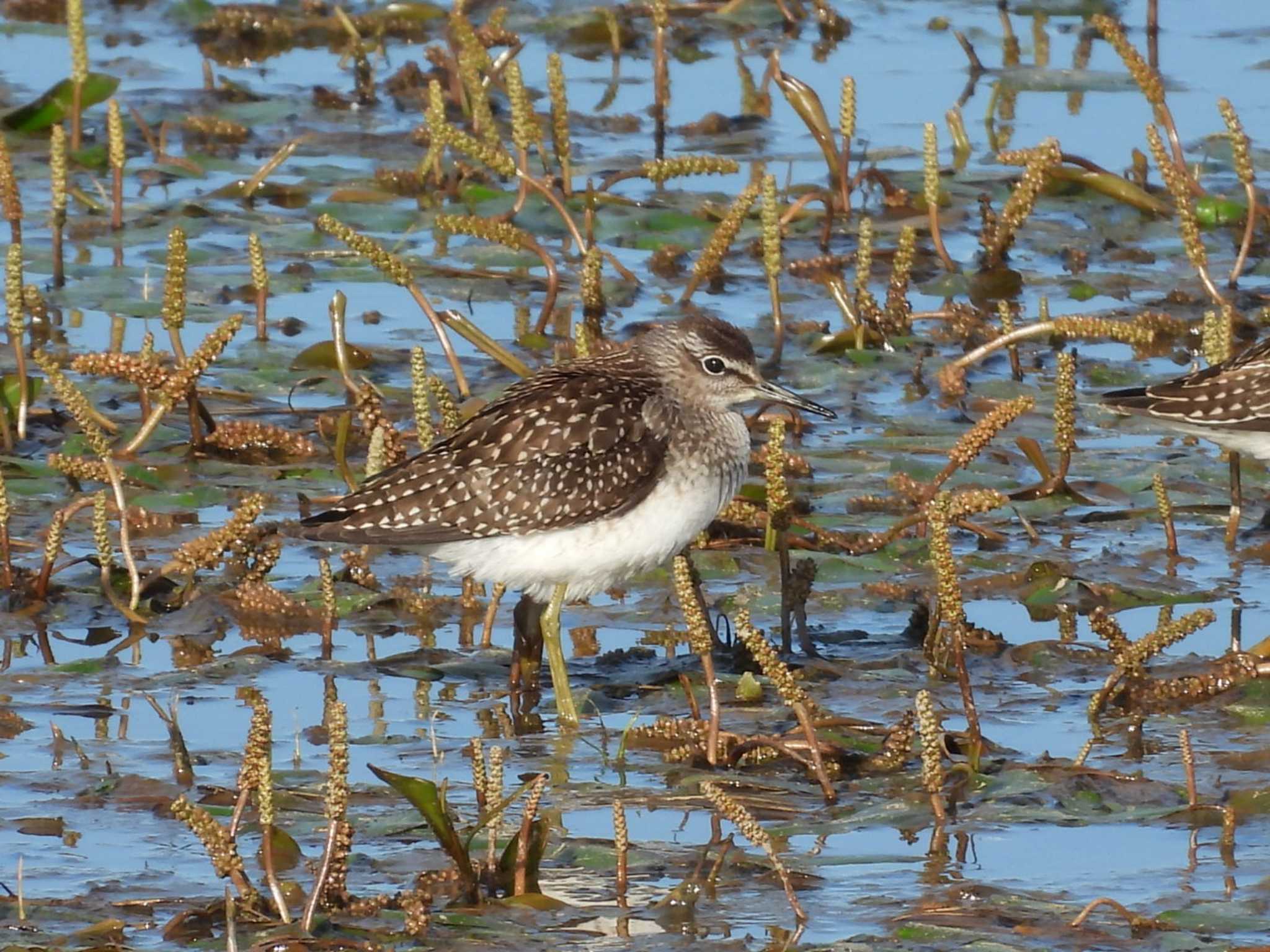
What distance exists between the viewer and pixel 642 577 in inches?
429

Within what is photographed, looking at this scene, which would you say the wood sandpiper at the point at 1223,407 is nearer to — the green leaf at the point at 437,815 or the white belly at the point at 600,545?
the white belly at the point at 600,545

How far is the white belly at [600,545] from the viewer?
950 centimetres

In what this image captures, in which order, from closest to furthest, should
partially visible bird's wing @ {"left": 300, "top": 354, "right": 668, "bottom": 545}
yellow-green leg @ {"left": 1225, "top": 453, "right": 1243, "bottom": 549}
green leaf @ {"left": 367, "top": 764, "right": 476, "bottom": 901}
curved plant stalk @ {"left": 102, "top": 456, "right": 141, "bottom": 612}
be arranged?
green leaf @ {"left": 367, "top": 764, "right": 476, "bottom": 901}
partially visible bird's wing @ {"left": 300, "top": 354, "right": 668, "bottom": 545}
curved plant stalk @ {"left": 102, "top": 456, "right": 141, "bottom": 612}
yellow-green leg @ {"left": 1225, "top": 453, "right": 1243, "bottom": 549}

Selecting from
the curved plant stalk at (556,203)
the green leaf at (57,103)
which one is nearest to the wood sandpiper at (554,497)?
the curved plant stalk at (556,203)

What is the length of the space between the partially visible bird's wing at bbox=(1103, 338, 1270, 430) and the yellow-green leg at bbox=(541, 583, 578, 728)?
307 cm

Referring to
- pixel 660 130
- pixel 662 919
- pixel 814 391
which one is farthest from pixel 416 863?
pixel 660 130

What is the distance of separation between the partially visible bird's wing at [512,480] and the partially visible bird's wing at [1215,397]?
8.68 ft

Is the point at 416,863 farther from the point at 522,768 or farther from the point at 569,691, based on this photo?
the point at 569,691

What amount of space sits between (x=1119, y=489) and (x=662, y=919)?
5.09 meters

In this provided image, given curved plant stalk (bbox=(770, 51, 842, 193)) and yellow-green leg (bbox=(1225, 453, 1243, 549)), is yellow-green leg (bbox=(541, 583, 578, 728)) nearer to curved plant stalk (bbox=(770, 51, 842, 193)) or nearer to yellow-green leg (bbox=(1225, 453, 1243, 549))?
yellow-green leg (bbox=(1225, 453, 1243, 549))

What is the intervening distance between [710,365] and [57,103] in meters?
7.65

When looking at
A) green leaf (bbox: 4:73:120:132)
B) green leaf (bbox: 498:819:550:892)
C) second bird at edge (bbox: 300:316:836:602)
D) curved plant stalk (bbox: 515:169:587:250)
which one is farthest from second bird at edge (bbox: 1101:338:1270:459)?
green leaf (bbox: 4:73:120:132)

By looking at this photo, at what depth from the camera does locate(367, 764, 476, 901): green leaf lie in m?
6.94

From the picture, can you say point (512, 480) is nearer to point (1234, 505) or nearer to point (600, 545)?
point (600, 545)
